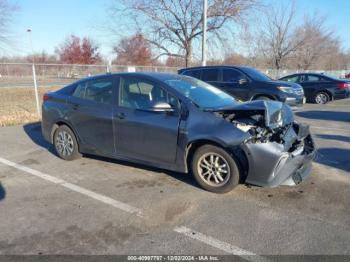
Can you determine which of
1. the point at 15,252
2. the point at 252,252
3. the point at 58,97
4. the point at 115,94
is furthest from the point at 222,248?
the point at 58,97

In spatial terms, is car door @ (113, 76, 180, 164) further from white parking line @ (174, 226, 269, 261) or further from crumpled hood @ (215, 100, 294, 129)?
white parking line @ (174, 226, 269, 261)

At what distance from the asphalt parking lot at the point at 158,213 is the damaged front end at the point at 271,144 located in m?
0.31

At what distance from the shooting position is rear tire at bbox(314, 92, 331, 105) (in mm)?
14773

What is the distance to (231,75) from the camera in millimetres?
10711

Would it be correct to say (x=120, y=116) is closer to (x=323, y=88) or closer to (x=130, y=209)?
(x=130, y=209)

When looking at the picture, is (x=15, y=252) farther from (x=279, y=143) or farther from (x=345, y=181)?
(x=345, y=181)

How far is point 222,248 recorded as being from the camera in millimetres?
2980

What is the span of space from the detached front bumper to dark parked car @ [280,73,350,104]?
11.8 metres

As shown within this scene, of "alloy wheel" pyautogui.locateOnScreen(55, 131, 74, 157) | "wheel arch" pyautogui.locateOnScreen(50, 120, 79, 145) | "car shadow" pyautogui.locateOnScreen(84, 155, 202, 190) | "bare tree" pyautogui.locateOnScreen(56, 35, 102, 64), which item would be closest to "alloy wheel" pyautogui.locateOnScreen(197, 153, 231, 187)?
"car shadow" pyautogui.locateOnScreen(84, 155, 202, 190)

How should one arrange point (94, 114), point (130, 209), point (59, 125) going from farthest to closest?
point (59, 125)
point (94, 114)
point (130, 209)

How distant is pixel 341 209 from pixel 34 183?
410 centimetres

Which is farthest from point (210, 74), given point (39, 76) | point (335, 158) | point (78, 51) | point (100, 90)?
point (78, 51)

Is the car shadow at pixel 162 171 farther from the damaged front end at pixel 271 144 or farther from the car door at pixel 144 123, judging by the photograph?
the damaged front end at pixel 271 144

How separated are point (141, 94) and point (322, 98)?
1247 centimetres
